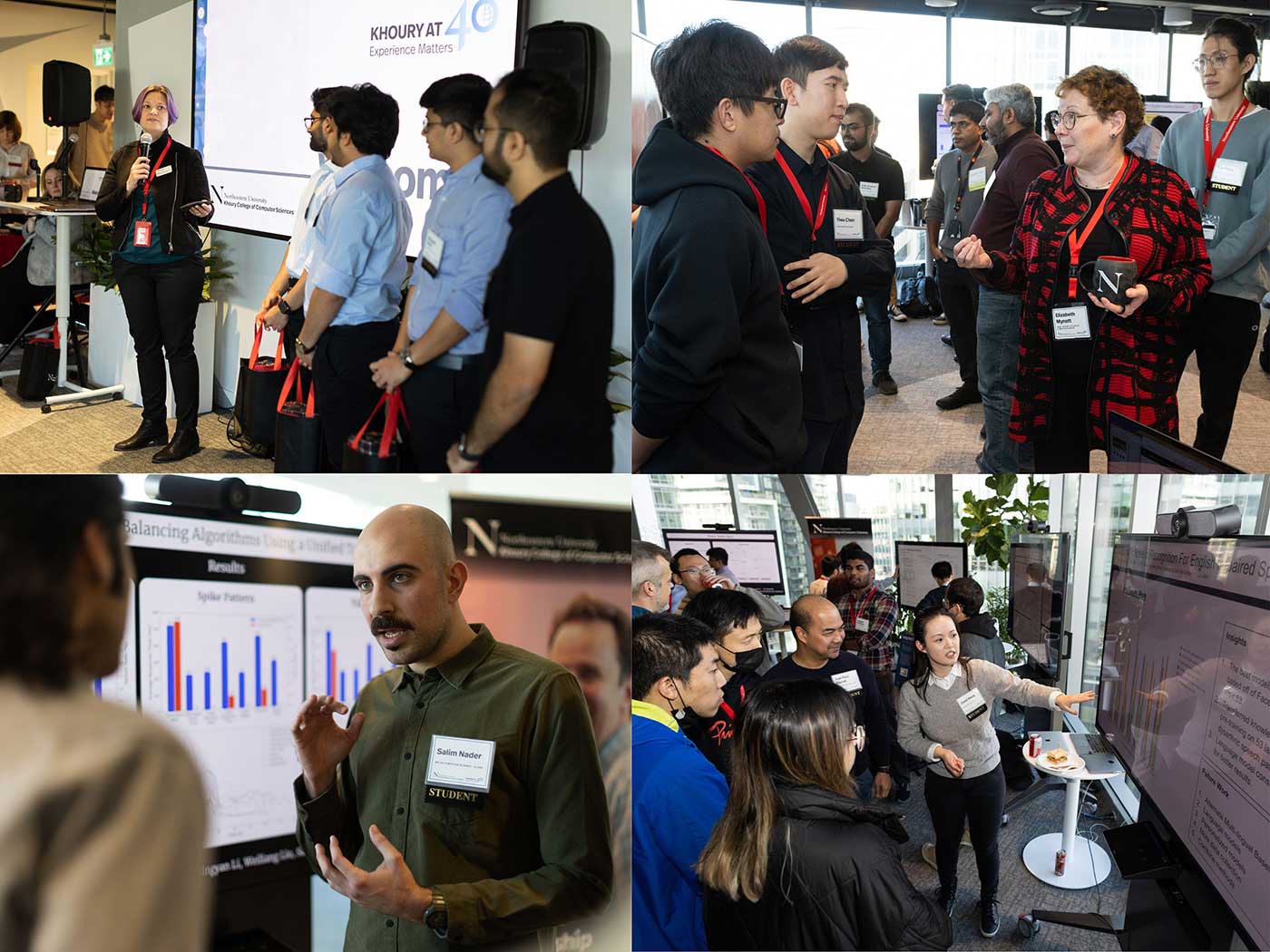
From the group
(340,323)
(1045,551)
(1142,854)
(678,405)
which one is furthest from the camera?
(1045,551)

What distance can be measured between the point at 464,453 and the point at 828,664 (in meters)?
1.22

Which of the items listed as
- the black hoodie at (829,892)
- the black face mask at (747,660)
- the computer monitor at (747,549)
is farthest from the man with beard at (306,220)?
the black hoodie at (829,892)

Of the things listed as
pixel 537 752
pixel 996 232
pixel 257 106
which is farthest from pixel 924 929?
pixel 257 106

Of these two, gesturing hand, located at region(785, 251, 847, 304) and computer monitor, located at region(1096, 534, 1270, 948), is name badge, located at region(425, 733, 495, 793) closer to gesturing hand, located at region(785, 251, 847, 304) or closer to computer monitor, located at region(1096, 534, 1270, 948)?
gesturing hand, located at region(785, 251, 847, 304)

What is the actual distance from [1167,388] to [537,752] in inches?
61.9

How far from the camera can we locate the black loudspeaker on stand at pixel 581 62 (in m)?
1.91

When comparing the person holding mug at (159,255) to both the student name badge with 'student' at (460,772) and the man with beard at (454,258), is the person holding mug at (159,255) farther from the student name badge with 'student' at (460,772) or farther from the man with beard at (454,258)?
the student name badge with 'student' at (460,772)

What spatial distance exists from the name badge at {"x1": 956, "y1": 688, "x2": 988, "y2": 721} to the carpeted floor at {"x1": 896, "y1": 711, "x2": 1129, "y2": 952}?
0.06 m

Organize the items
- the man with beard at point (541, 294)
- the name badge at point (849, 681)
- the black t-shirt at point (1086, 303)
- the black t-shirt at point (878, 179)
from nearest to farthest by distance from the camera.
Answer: the man with beard at point (541, 294) → the black t-shirt at point (878, 179) → the black t-shirt at point (1086, 303) → the name badge at point (849, 681)

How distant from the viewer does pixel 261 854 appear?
2.08 meters

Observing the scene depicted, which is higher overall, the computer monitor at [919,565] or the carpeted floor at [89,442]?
the carpeted floor at [89,442]

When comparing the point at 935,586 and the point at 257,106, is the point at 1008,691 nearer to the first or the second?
the point at 935,586

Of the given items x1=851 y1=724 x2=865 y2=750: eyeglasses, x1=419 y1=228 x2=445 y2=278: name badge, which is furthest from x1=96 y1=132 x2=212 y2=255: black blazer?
x1=851 y1=724 x2=865 y2=750: eyeglasses

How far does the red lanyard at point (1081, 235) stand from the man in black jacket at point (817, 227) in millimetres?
412
